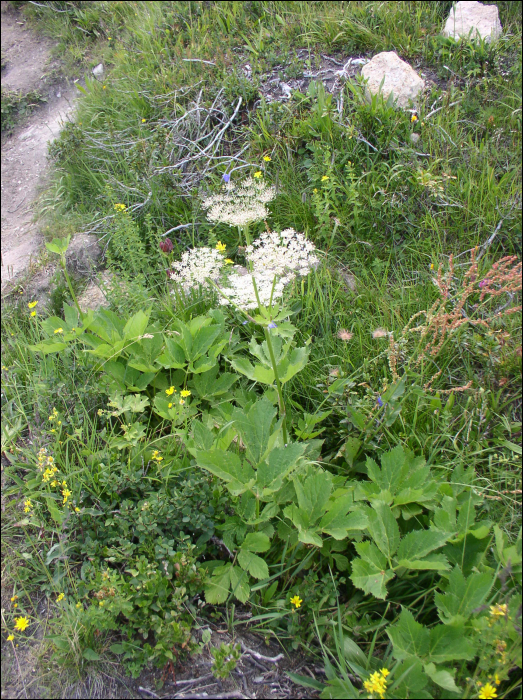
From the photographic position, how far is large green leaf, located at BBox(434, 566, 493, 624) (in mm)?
1671

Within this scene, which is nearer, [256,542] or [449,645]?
[449,645]

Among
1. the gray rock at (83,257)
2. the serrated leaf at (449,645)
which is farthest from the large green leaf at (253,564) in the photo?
the gray rock at (83,257)

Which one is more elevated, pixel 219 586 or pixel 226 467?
pixel 226 467

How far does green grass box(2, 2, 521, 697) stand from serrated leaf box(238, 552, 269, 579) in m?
0.14

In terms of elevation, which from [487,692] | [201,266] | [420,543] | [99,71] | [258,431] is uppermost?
[99,71]

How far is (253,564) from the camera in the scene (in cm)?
190

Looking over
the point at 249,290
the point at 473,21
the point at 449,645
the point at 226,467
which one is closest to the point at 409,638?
the point at 449,645

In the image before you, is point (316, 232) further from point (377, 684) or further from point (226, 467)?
point (377, 684)

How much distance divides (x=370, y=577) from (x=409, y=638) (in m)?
0.23

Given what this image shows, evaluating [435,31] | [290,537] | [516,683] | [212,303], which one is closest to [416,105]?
[435,31]

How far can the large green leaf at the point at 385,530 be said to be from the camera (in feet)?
6.17

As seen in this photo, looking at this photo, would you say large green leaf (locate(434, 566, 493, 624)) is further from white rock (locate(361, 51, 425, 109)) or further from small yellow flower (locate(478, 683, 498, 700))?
white rock (locate(361, 51, 425, 109))

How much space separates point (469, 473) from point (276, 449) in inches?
36.4

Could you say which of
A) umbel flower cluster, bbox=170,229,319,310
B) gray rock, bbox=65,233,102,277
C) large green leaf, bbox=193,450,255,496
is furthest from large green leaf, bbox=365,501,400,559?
gray rock, bbox=65,233,102,277
